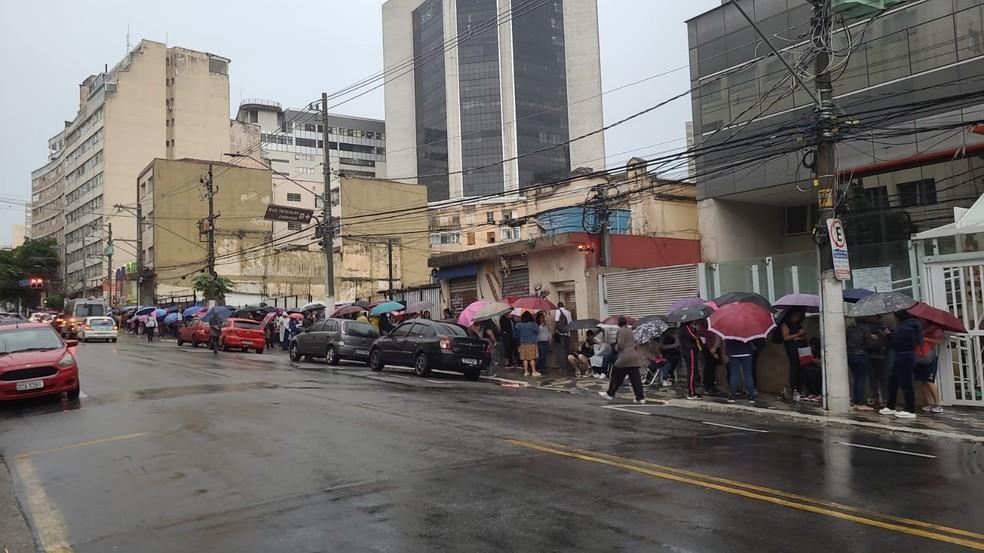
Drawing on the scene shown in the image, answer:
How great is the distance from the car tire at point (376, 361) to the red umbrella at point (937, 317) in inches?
526

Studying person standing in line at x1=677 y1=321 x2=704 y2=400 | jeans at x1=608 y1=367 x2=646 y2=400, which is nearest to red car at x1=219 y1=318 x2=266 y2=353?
jeans at x1=608 y1=367 x2=646 y2=400

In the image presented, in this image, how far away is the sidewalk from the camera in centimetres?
1054

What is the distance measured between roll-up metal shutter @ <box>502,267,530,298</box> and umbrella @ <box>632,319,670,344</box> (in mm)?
9271

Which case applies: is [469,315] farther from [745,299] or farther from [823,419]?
[823,419]

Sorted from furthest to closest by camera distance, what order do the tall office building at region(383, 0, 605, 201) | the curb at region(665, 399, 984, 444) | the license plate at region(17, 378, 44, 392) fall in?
the tall office building at region(383, 0, 605, 201), the license plate at region(17, 378, 44, 392), the curb at region(665, 399, 984, 444)

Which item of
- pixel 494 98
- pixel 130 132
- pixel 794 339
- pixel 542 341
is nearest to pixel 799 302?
pixel 794 339

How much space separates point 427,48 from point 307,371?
115m

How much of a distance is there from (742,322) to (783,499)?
26.1 feet

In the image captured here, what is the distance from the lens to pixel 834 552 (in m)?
4.77

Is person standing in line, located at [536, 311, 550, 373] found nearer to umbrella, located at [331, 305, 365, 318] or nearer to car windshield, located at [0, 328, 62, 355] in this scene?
umbrella, located at [331, 305, 365, 318]

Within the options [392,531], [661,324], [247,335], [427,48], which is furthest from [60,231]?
[392,531]

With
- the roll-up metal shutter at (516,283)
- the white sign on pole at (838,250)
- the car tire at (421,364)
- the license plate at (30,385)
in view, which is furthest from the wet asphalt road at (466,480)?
the roll-up metal shutter at (516,283)

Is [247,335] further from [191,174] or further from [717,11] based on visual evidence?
[191,174]

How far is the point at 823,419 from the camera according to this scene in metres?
11.7
